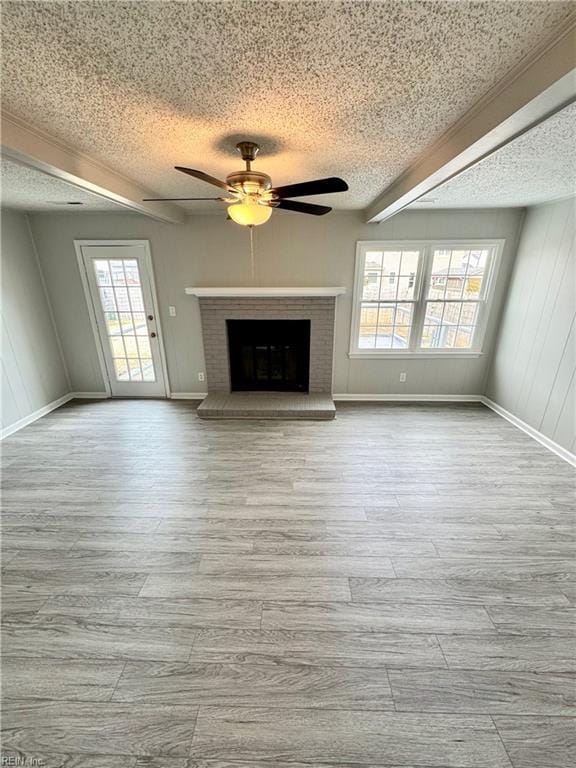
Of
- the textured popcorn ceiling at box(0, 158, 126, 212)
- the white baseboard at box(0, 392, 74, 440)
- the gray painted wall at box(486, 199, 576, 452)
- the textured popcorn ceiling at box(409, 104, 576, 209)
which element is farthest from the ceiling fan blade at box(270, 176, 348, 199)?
the white baseboard at box(0, 392, 74, 440)

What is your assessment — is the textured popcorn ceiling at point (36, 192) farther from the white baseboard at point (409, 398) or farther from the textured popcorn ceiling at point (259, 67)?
the white baseboard at point (409, 398)

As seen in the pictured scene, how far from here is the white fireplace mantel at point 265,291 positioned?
3.78 metres

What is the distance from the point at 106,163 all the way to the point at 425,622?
11.6 ft

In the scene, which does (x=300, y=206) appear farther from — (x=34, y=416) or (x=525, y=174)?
(x=34, y=416)

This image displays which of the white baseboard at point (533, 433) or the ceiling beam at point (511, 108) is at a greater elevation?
the ceiling beam at point (511, 108)

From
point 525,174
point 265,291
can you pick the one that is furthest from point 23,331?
point 525,174

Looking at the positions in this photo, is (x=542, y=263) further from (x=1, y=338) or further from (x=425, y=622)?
(x=1, y=338)

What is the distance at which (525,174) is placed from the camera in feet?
7.39

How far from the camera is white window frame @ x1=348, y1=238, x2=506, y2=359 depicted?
12.2 feet

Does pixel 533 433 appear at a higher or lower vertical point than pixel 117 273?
lower

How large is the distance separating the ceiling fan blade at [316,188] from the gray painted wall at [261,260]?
213 cm

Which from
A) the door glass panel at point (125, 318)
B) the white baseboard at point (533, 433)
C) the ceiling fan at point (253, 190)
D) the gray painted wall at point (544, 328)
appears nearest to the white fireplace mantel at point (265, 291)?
the door glass panel at point (125, 318)

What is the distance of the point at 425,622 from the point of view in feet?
5.20

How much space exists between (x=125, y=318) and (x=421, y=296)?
12.9 ft
